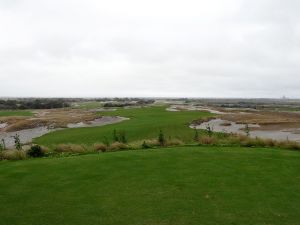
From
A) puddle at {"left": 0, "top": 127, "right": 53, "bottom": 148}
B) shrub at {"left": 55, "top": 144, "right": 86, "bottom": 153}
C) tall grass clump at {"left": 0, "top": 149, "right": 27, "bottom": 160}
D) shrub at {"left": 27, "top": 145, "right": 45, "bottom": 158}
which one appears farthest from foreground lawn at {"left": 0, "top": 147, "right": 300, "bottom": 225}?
puddle at {"left": 0, "top": 127, "right": 53, "bottom": 148}

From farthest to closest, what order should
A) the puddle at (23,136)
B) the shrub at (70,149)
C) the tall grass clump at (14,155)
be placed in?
1. the puddle at (23,136)
2. the shrub at (70,149)
3. the tall grass clump at (14,155)

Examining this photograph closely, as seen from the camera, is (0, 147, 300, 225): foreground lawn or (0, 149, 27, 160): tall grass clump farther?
(0, 149, 27, 160): tall grass clump

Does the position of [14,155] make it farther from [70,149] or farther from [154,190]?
[154,190]

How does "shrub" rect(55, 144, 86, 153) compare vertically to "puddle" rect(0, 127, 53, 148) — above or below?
above

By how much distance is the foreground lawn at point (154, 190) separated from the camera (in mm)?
8797

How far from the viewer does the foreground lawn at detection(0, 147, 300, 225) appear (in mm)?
8797

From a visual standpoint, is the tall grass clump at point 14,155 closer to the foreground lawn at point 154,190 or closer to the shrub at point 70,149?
the foreground lawn at point 154,190

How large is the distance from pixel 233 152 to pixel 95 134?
95.9 ft

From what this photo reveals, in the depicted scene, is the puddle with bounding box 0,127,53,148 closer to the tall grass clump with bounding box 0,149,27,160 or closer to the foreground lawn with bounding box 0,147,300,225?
the tall grass clump with bounding box 0,149,27,160

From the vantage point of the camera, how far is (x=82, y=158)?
1636 cm

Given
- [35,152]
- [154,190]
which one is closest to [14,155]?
[35,152]

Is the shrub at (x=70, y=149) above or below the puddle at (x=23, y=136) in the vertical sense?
above

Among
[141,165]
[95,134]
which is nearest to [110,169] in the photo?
[141,165]

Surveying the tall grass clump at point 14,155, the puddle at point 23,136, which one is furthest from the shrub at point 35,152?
the puddle at point 23,136
